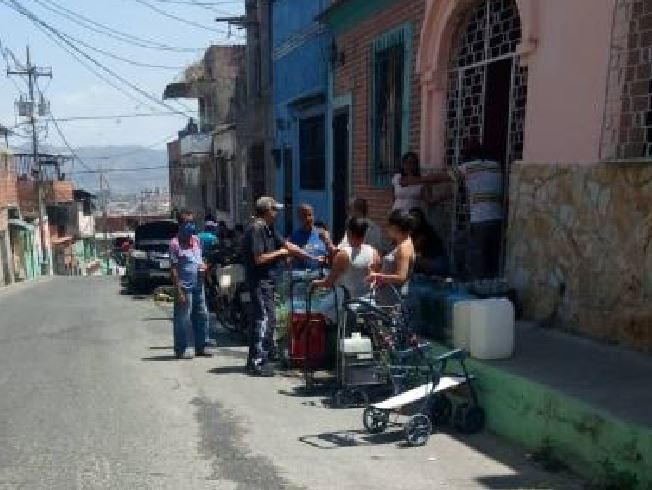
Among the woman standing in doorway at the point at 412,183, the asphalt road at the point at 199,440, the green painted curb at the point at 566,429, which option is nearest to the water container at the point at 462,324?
the green painted curb at the point at 566,429

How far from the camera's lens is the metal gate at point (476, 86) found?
307 inches

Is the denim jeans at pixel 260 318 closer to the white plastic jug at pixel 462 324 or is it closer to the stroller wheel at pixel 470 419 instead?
the white plastic jug at pixel 462 324

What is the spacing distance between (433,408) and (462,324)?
2.60ft

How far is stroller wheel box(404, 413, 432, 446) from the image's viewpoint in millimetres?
5199

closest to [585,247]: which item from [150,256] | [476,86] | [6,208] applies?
[476,86]

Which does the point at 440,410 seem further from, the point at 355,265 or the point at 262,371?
the point at 262,371

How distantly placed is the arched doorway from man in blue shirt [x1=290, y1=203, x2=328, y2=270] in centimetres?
207

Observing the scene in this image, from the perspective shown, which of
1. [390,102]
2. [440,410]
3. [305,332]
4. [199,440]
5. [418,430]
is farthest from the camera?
[390,102]

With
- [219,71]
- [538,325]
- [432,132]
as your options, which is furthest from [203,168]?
[538,325]

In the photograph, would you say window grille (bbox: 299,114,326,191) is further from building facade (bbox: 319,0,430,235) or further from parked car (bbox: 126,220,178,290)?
parked car (bbox: 126,220,178,290)

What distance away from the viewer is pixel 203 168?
3838 cm

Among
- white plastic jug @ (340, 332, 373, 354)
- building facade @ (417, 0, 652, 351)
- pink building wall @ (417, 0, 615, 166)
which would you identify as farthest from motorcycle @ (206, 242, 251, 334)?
pink building wall @ (417, 0, 615, 166)

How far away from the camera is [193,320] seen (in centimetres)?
866

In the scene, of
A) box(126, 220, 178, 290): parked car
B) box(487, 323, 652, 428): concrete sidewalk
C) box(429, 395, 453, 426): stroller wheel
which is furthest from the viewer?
box(126, 220, 178, 290): parked car
